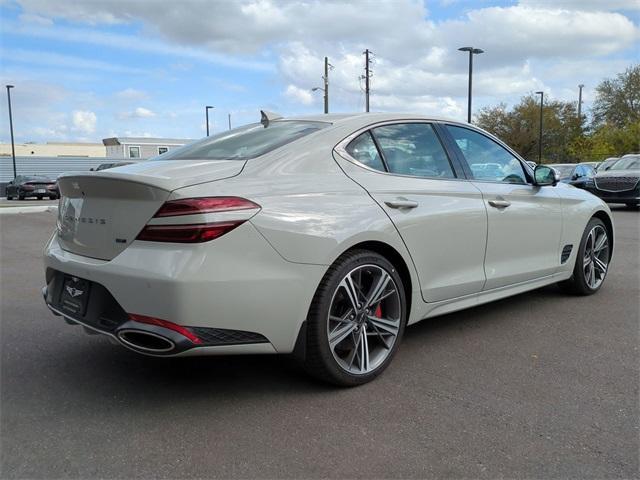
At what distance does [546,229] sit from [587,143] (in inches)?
2139

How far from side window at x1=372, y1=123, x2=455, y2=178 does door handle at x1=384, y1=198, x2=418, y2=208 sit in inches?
9.5

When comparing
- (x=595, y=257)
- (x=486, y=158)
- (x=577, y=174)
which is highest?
(x=486, y=158)

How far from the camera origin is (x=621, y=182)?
615 inches

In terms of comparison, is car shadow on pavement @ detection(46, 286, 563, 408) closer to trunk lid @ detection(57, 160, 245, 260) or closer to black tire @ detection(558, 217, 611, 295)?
trunk lid @ detection(57, 160, 245, 260)

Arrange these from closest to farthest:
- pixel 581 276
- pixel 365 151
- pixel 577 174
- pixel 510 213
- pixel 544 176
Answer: pixel 365 151
pixel 510 213
pixel 544 176
pixel 581 276
pixel 577 174

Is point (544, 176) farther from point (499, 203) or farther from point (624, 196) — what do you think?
point (624, 196)

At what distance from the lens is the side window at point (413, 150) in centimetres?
361

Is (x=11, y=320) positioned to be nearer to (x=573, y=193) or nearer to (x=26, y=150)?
(x=573, y=193)

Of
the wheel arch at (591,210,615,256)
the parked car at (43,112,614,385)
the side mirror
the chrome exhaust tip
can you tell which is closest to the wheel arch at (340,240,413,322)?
the parked car at (43,112,614,385)

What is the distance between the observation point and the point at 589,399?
2.98 m

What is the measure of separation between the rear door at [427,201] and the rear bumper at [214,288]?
2.54 feet

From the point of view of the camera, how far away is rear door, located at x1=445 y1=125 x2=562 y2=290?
4.09 metres

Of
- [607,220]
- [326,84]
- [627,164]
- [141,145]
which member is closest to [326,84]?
[326,84]

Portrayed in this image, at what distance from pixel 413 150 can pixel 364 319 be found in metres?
1.25
